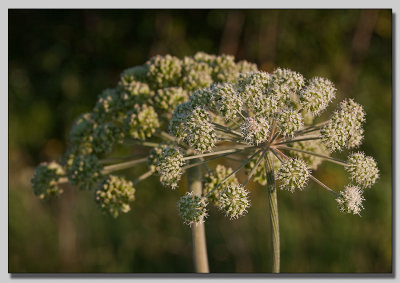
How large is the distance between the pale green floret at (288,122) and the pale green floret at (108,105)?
132 cm

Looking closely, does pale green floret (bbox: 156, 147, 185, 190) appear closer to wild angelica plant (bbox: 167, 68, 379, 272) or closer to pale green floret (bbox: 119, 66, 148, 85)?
wild angelica plant (bbox: 167, 68, 379, 272)

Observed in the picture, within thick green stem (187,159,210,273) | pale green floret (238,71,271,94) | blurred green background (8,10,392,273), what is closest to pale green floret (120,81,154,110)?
thick green stem (187,159,210,273)

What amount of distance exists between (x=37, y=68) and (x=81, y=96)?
1.35 meters

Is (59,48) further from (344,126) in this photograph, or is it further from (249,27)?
(344,126)

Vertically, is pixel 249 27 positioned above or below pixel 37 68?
above

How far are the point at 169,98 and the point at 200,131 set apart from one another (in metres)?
0.69

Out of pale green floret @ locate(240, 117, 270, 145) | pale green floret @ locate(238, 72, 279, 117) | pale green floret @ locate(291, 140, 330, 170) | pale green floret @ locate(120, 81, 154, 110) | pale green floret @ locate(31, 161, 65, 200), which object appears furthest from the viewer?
pale green floret @ locate(31, 161, 65, 200)

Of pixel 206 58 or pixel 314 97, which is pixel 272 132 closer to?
pixel 314 97

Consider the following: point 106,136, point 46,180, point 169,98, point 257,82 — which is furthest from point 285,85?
point 46,180

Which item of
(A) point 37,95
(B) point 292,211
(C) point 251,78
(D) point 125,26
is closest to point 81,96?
(A) point 37,95

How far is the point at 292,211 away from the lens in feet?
21.7

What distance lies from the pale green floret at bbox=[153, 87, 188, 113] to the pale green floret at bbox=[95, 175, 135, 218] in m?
0.55

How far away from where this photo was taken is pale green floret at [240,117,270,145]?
2.07 meters

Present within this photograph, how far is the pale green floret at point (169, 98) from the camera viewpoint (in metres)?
2.82
